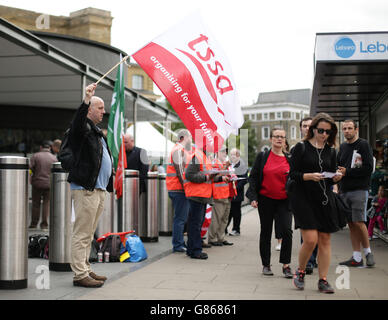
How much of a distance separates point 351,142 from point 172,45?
9.58ft

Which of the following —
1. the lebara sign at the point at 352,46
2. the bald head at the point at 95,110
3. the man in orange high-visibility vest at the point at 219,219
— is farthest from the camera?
the man in orange high-visibility vest at the point at 219,219

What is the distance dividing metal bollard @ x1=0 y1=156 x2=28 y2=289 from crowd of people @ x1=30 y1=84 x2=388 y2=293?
54cm

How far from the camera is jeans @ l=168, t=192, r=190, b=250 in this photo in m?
9.39

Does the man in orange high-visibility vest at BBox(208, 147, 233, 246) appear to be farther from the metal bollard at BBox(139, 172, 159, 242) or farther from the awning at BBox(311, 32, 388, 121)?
the awning at BBox(311, 32, 388, 121)

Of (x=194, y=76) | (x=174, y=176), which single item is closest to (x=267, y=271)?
(x=194, y=76)

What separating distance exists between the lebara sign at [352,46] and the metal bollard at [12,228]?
6.40 metres

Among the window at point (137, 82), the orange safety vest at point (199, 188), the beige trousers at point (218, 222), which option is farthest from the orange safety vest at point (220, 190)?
the window at point (137, 82)

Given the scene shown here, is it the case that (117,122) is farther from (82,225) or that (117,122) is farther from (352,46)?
(352,46)

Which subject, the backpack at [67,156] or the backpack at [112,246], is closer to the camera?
the backpack at [67,156]

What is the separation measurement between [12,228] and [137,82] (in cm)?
7153

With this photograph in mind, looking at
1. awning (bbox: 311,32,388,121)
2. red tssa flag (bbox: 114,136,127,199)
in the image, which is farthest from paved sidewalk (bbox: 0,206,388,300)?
awning (bbox: 311,32,388,121)

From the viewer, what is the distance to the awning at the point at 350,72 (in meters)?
10.2

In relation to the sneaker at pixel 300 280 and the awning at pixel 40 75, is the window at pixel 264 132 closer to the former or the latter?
the awning at pixel 40 75

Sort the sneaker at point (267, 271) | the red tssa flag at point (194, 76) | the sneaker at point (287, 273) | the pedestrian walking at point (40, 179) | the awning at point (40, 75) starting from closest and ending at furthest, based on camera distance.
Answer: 1. the red tssa flag at point (194, 76)
2. the sneaker at point (287, 273)
3. the sneaker at point (267, 271)
4. the awning at point (40, 75)
5. the pedestrian walking at point (40, 179)
